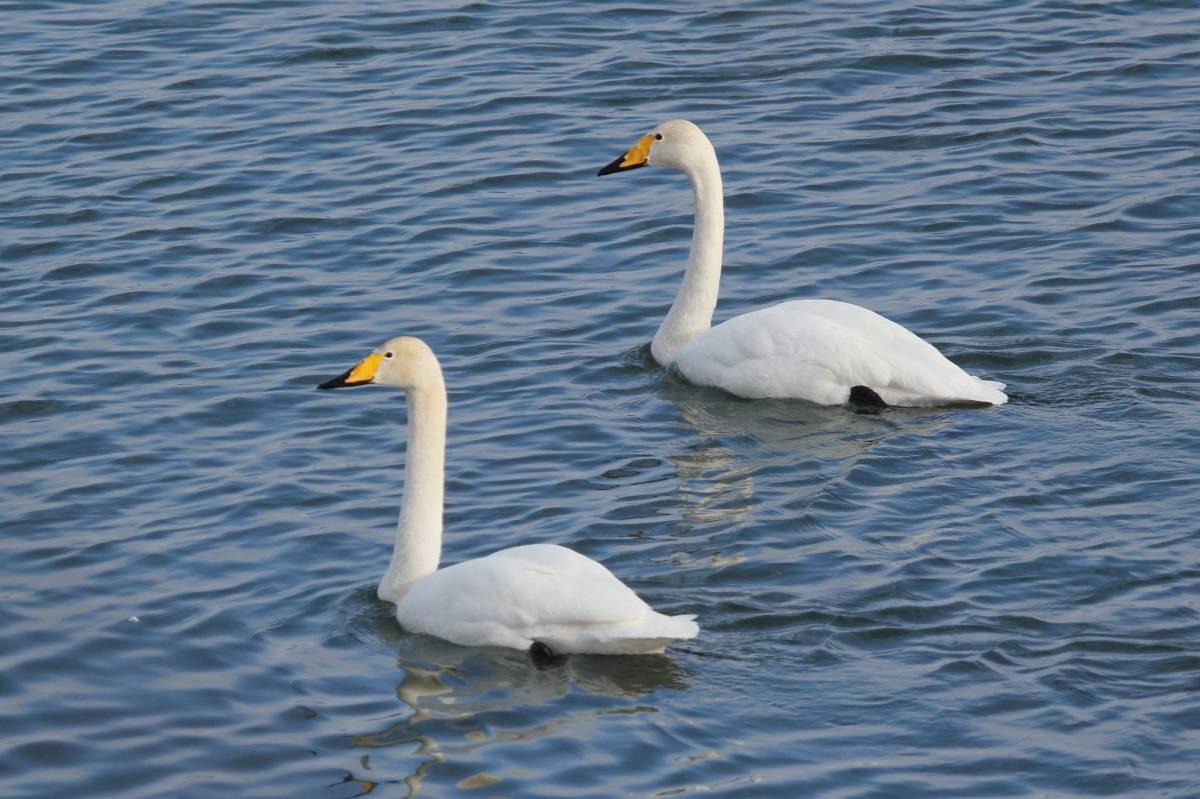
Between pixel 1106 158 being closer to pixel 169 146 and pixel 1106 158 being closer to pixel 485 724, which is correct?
pixel 169 146

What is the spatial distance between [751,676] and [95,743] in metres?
2.54

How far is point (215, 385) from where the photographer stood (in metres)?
11.8

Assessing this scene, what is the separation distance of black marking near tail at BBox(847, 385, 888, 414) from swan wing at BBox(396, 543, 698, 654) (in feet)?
10.4

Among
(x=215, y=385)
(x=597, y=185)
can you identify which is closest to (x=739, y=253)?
(x=597, y=185)

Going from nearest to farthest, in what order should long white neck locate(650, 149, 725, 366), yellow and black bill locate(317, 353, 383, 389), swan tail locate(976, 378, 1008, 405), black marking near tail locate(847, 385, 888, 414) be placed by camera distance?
yellow and black bill locate(317, 353, 383, 389)
swan tail locate(976, 378, 1008, 405)
black marking near tail locate(847, 385, 888, 414)
long white neck locate(650, 149, 725, 366)

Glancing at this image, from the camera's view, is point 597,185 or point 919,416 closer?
point 919,416

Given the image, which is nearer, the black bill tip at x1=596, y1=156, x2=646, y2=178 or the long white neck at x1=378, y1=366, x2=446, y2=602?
the long white neck at x1=378, y1=366, x2=446, y2=602

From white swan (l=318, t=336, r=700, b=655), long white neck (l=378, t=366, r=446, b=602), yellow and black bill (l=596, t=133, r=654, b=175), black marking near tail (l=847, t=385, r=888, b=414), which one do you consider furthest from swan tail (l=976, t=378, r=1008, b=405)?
long white neck (l=378, t=366, r=446, b=602)

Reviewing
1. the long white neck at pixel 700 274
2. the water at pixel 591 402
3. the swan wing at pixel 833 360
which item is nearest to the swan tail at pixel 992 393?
the swan wing at pixel 833 360

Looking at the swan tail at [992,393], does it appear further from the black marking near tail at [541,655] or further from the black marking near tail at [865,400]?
the black marking near tail at [541,655]

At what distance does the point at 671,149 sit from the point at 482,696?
5524mm

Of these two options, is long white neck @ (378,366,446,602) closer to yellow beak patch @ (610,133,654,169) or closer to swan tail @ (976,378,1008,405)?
swan tail @ (976,378,1008,405)

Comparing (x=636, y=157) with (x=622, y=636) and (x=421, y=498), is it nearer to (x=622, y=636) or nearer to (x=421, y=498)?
(x=421, y=498)

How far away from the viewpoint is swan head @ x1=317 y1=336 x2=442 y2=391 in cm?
880
